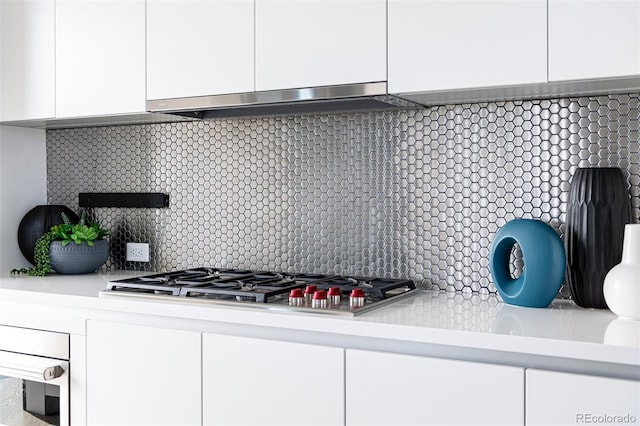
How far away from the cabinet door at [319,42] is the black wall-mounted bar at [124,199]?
0.88m

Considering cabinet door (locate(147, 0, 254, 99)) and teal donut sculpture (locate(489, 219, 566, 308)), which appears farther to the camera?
cabinet door (locate(147, 0, 254, 99))

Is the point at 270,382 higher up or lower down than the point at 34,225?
lower down

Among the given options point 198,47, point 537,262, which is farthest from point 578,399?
point 198,47

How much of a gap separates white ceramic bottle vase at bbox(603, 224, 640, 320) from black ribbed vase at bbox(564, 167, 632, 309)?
0.46 feet

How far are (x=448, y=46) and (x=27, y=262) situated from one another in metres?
2.14

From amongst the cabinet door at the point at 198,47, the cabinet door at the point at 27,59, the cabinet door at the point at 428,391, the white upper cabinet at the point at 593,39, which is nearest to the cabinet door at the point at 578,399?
the cabinet door at the point at 428,391

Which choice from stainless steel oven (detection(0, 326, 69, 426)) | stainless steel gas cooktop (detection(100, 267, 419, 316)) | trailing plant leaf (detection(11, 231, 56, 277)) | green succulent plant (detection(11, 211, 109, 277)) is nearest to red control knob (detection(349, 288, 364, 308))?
stainless steel gas cooktop (detection(100, 267, 419, 316))

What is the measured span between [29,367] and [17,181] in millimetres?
1065

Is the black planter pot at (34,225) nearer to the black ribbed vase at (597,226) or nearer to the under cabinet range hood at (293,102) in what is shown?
the under cabinet range hood at (293,102)

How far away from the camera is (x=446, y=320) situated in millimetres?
1745

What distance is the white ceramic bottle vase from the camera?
66.1 inches

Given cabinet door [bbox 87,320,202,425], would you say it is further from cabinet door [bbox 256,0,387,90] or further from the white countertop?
cabinet door [bbox 256,0,387,90]

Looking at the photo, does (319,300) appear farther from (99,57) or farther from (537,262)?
(99,57)

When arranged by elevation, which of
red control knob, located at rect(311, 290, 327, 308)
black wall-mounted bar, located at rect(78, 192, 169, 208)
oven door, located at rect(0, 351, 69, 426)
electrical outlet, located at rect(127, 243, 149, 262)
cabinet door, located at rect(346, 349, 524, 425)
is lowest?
oven door, located at rect(0, 351, 69, 426)
